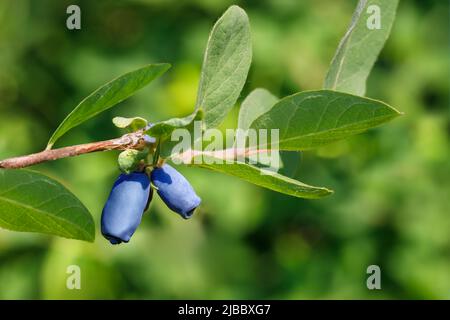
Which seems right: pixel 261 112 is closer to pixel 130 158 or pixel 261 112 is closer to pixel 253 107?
pixel 253 107

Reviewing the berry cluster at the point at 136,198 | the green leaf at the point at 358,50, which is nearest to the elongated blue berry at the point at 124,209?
the berry cluster at the point at 136,198

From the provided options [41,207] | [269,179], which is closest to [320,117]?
[269,179]

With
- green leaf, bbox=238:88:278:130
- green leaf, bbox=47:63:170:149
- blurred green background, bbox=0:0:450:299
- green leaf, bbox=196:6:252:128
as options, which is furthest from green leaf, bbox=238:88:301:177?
blurred green background, bbox=0:0:450:299

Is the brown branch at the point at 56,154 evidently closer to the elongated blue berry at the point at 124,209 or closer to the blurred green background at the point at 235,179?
the elongated blue berry at the point at 124,209

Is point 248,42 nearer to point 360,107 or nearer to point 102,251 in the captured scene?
point 360,107

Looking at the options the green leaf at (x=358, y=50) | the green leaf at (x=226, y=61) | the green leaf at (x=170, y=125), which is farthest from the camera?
the green leaf at (x=358, y=50)

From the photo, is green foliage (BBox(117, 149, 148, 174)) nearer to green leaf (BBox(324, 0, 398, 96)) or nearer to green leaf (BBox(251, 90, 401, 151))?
green leaf (BBox(251, 90, 401, 151))
